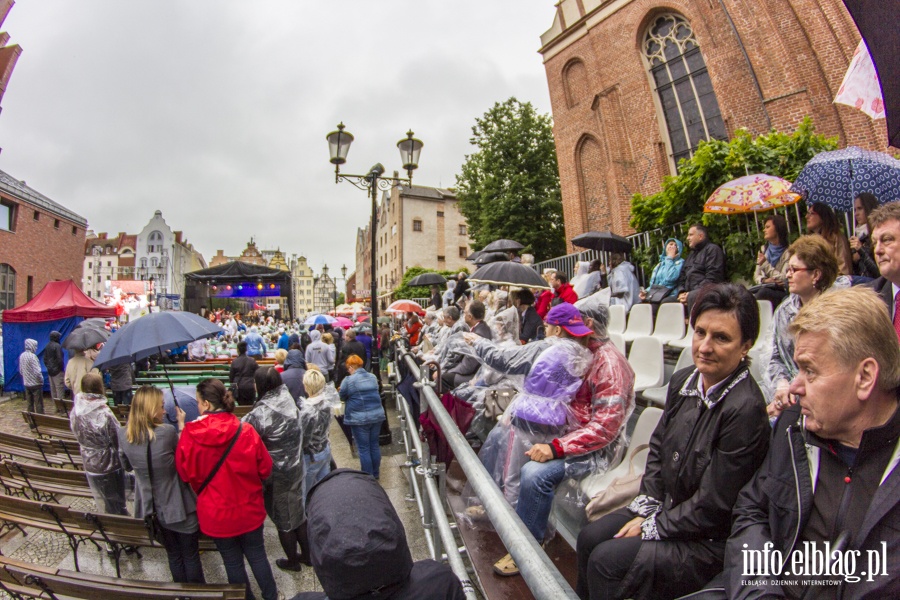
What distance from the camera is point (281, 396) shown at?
14.4ft

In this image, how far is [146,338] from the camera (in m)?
5.82

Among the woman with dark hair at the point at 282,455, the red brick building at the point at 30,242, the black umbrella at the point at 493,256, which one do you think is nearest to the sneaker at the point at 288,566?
the woman with dark hair at the point at 282,455

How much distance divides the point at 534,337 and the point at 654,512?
3862 mm

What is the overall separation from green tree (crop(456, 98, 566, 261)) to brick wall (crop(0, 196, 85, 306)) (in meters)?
24.3

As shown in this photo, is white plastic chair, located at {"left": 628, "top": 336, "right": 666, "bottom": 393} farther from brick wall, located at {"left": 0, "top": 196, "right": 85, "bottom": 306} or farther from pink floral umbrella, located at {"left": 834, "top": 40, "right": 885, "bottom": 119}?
brick wall, located at {"left": 0, "top": 196, "right": 85, "bottom": 306}

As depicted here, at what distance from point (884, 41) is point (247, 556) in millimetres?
5411

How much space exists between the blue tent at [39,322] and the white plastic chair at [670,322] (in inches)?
647

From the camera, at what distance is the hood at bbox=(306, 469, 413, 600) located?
1.45m

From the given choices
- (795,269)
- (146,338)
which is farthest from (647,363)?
(146,338)

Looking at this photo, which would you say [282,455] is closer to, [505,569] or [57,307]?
[505,569]

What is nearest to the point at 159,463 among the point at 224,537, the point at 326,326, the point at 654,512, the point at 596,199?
the point at 224,537

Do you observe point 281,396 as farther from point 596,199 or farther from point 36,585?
point 596,199

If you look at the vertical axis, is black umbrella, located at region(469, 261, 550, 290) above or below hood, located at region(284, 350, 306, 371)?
above

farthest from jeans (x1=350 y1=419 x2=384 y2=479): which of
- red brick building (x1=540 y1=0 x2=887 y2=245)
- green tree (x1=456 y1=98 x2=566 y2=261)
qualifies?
green tree (x1=456 y1=98 x2=566 y2=261)
